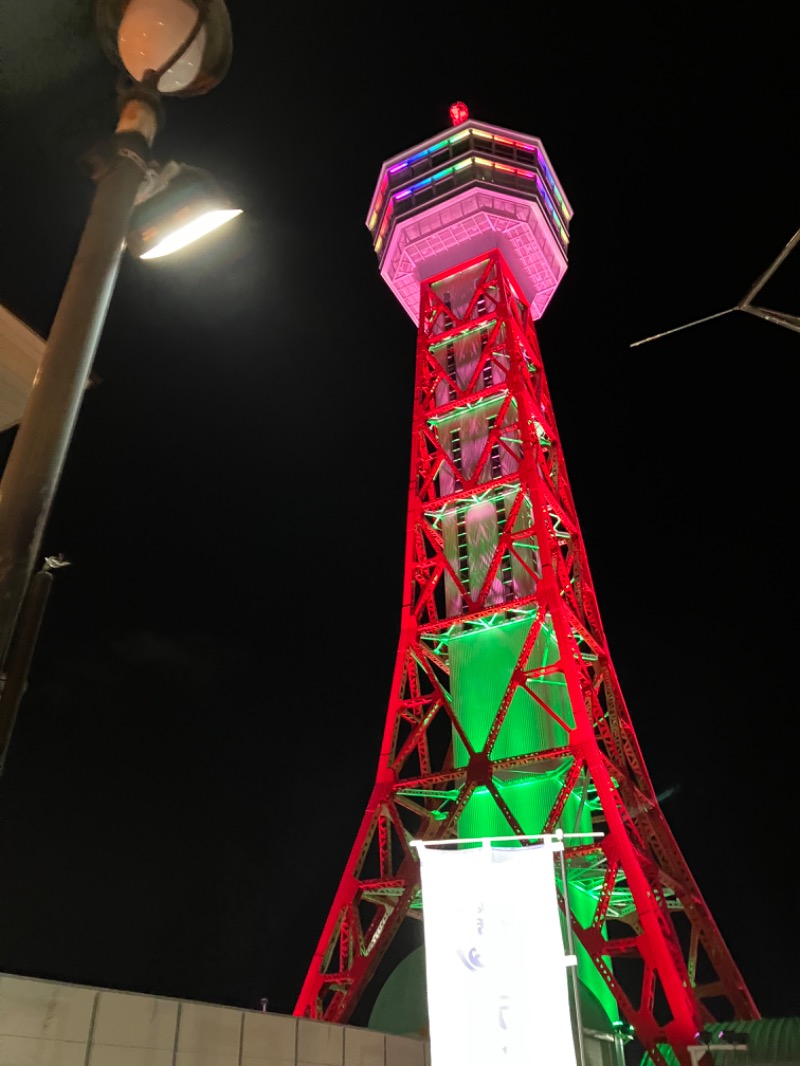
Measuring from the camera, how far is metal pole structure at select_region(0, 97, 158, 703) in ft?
8.00

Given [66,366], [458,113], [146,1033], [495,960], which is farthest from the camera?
[458,113]

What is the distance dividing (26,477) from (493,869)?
195 inches

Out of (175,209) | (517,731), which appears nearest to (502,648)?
(517,731)

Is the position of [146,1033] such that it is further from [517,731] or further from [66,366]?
[517,731]

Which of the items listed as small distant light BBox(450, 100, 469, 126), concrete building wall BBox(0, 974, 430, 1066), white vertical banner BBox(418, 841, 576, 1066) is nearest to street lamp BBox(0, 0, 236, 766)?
white vertical banner BBox(418, 841, 576, 1066)

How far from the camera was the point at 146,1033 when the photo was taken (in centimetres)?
753

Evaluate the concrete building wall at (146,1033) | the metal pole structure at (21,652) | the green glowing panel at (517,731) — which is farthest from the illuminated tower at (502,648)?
the metal pole structure at (21,652)

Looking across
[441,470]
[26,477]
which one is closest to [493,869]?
[26,477]

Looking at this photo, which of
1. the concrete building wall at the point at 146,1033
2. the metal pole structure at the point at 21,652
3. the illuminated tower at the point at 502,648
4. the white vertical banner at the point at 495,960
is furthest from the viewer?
the illuminated tower at the point at 502,648

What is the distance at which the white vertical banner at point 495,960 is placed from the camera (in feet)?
19.2

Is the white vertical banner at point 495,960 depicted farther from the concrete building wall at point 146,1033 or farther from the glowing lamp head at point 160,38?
the glowing lamp head at point 160,38

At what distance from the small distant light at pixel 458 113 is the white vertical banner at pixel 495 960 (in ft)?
114

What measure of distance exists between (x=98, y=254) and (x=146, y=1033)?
7.13 m

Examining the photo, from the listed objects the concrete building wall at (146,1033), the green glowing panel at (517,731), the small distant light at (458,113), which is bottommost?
the concrete building wall at (146,1033)
